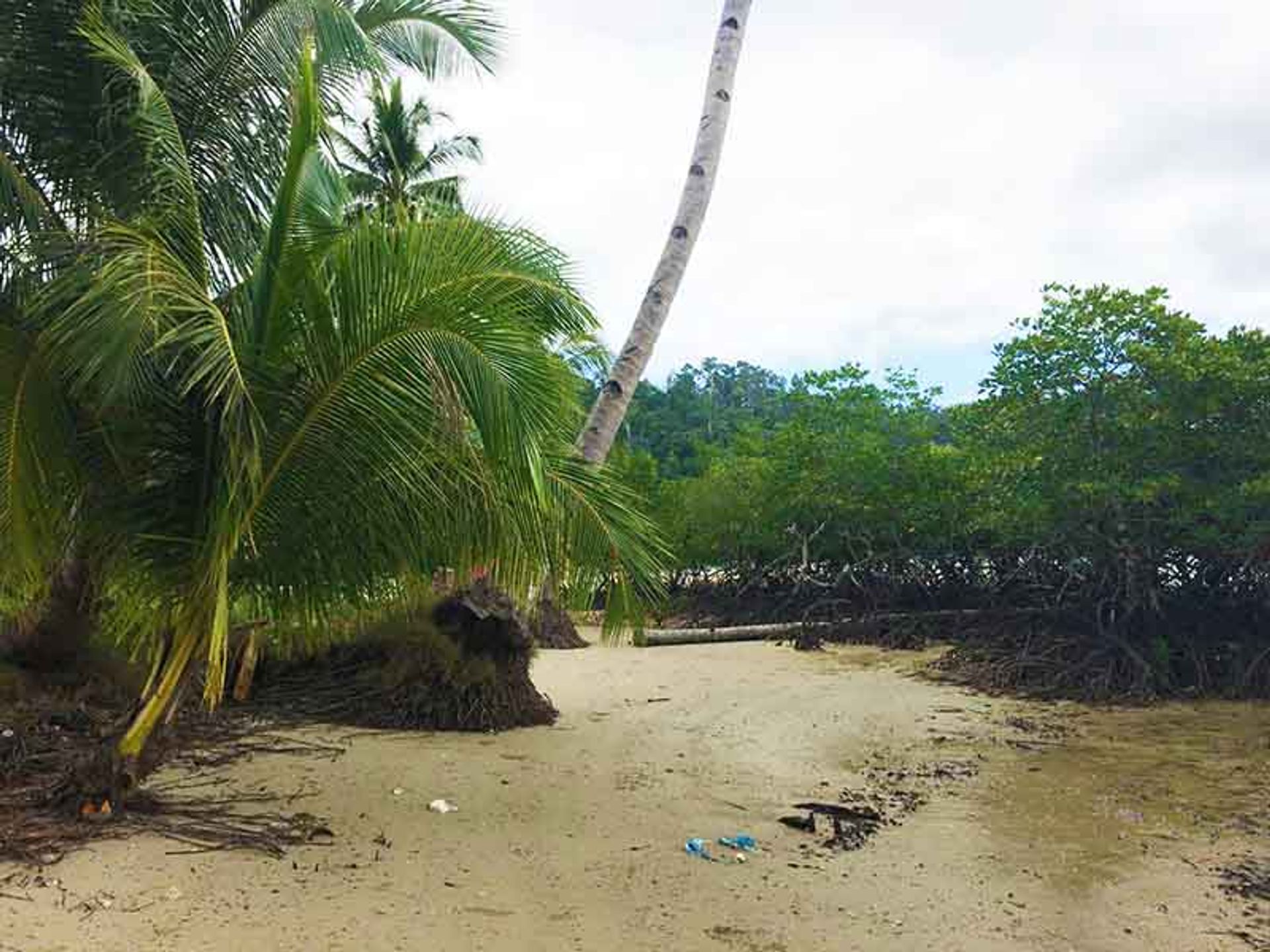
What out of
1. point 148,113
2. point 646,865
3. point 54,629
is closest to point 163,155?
point 148,113

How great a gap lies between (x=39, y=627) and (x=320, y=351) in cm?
427

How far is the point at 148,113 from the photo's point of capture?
4.77 metres

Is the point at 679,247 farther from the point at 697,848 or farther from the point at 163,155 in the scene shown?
Answer: the point at 697,848

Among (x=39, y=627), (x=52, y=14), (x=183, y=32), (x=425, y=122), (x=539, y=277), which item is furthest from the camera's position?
(x=425, y=122)

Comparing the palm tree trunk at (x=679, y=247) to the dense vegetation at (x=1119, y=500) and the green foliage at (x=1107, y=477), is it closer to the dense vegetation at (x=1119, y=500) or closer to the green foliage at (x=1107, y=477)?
the green foliage at (x=1107, y=477)

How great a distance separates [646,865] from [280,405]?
2.81 m

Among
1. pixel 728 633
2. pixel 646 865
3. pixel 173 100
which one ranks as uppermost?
pixel 173 100

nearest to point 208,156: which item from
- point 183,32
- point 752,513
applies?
point 183,32

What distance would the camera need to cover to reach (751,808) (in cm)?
582

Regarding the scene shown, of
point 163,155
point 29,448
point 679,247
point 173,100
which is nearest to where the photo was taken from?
point 29,448

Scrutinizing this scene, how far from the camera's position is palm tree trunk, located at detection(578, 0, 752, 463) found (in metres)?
8.58

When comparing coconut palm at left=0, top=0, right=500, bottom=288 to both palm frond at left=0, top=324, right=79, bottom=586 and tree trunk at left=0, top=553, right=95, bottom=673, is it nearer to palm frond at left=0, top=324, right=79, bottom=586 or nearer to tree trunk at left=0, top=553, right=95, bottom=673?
palm frond at left=0, top=324, right=79, bottom=586

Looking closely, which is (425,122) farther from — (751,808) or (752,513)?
(751,808)

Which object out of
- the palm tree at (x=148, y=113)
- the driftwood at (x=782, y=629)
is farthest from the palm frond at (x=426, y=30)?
the driftwood at (x=782, y=629)
